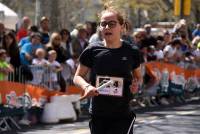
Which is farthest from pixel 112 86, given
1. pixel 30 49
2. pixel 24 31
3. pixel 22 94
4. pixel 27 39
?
pixel 24 31

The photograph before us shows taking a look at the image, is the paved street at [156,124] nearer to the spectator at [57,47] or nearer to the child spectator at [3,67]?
the child spectator at [3,67]

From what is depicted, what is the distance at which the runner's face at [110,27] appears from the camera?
5.88 m

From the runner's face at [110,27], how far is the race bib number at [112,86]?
13.7 inches

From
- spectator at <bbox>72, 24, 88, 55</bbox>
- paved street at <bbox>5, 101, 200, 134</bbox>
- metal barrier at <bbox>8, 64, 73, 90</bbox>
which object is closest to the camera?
paved street at <bbox>5, 101, 200, 134</bbox>

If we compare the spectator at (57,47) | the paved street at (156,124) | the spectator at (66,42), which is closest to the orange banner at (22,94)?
the paved street at (156,124)

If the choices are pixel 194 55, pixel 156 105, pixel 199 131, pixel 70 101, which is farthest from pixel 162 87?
pixel 199 131

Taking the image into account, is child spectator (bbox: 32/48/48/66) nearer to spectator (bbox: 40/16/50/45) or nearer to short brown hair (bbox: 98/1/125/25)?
spectator (bbox: 40/16/50/45)

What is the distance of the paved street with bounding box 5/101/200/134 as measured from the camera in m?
11.6

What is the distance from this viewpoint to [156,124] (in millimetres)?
12438

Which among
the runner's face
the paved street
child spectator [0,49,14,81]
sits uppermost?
the runner's face

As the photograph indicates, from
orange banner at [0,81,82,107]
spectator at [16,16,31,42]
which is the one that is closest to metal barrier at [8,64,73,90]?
orange banner at [0,81,82,107]

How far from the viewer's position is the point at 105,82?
5.92 m

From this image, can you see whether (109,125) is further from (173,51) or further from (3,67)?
(173,51)

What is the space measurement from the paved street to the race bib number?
17.7 feet
